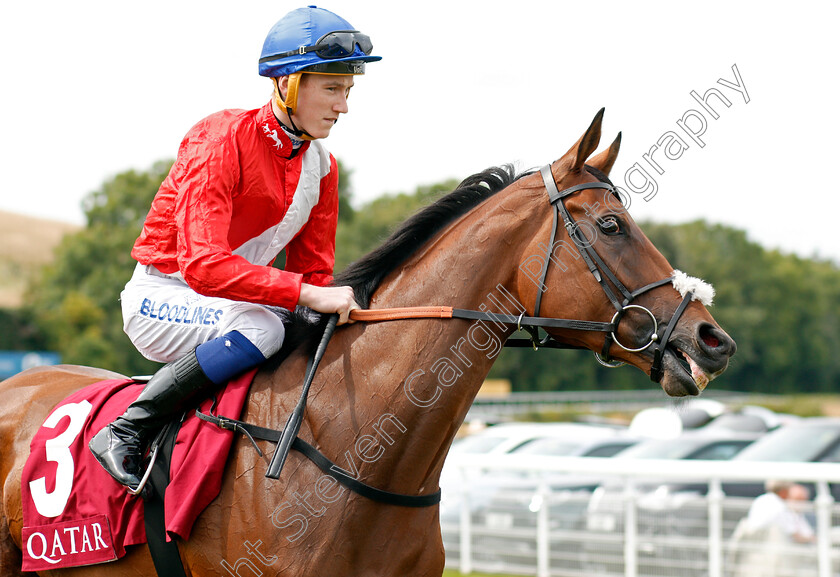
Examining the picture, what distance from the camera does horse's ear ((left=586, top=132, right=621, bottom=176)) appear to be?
9.21 ft

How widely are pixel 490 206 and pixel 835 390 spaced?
81.9 m

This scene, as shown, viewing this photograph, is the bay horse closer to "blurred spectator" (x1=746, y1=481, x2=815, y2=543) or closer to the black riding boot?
the black riding boot

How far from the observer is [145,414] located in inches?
108

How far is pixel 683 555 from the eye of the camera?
6543 millimetres

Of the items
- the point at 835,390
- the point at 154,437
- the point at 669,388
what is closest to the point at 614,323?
the point at 669,388

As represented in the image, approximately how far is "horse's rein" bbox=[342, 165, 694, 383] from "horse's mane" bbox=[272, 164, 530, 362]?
0.16 m

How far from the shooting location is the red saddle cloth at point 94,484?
8.60 feet

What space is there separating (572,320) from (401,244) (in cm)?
66

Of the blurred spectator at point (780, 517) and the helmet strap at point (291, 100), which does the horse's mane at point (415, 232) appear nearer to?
the helmet strap at point (291, 100)

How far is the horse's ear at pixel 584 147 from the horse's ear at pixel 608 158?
8 cm

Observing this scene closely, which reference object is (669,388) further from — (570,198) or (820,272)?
(820,272)

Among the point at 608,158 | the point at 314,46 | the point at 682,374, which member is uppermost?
the point at 314,46

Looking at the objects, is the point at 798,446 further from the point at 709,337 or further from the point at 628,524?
the point at 709,337

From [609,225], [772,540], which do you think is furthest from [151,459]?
[772,540]
